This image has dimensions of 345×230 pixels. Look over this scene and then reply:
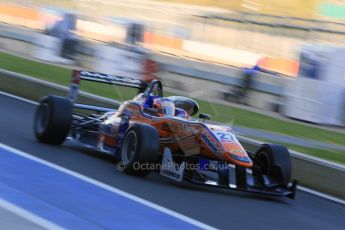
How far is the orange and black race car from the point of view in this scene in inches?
318

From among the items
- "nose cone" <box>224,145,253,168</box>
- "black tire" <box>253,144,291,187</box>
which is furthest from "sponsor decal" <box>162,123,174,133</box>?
"black tire" <box>253,144,291,187</box>

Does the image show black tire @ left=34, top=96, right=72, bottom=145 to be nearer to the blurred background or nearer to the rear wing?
the rear wing

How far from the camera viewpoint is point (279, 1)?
1455 inches

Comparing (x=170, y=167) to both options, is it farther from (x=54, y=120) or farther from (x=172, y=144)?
(x=54, y=120)

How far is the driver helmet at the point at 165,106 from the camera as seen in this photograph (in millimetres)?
8953

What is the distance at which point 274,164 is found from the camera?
850 centimetres

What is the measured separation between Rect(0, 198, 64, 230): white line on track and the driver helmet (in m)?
3.41

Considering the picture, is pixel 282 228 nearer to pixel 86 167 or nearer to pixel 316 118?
pixel 86 167

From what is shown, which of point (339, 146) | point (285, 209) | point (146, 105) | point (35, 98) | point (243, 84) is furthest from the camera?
point (243, 84)

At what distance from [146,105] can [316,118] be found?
27.5 ft

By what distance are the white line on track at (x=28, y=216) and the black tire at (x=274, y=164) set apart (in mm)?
3623

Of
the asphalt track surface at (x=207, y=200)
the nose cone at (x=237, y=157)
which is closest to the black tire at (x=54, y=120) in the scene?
the asphalt track surface at (x=207, y=200)

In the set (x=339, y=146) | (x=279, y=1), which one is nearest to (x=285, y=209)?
(x=339, y=146)

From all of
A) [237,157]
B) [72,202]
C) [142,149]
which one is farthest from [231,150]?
[72,202]
